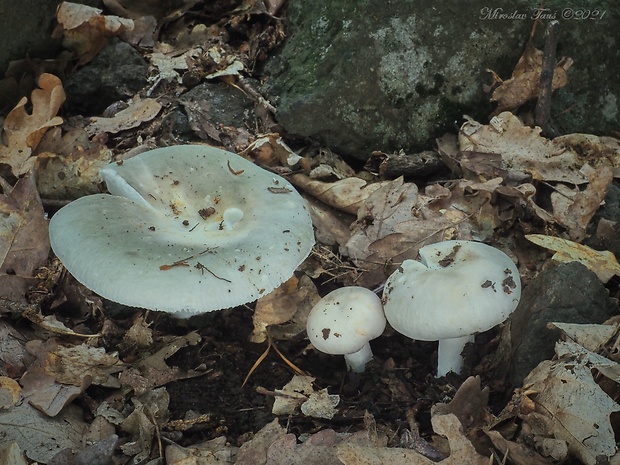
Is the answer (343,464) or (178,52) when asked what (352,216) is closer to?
(343,464)

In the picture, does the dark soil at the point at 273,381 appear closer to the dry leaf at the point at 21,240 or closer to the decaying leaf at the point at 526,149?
the dry leaf at the point at 21,240

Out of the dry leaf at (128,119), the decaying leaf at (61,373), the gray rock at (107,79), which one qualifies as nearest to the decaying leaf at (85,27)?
the gray rock at (107,79)

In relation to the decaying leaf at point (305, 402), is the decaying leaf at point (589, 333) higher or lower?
higher

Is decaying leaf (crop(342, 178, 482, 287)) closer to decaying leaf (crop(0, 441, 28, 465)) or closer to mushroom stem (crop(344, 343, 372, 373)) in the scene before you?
mushroom stem (crop(344, 343, 372, 373))

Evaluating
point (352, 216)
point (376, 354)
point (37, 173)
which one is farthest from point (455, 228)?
point (37, 173)

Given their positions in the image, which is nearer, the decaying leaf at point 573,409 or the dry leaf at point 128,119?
the decaying leaf at point 573,409

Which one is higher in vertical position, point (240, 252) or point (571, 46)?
point (571, 46)

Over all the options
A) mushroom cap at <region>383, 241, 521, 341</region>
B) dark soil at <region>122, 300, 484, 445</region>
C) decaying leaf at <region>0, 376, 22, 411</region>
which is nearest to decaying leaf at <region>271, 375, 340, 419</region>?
dark soil at <region>122, 300, 484, 445</region>
